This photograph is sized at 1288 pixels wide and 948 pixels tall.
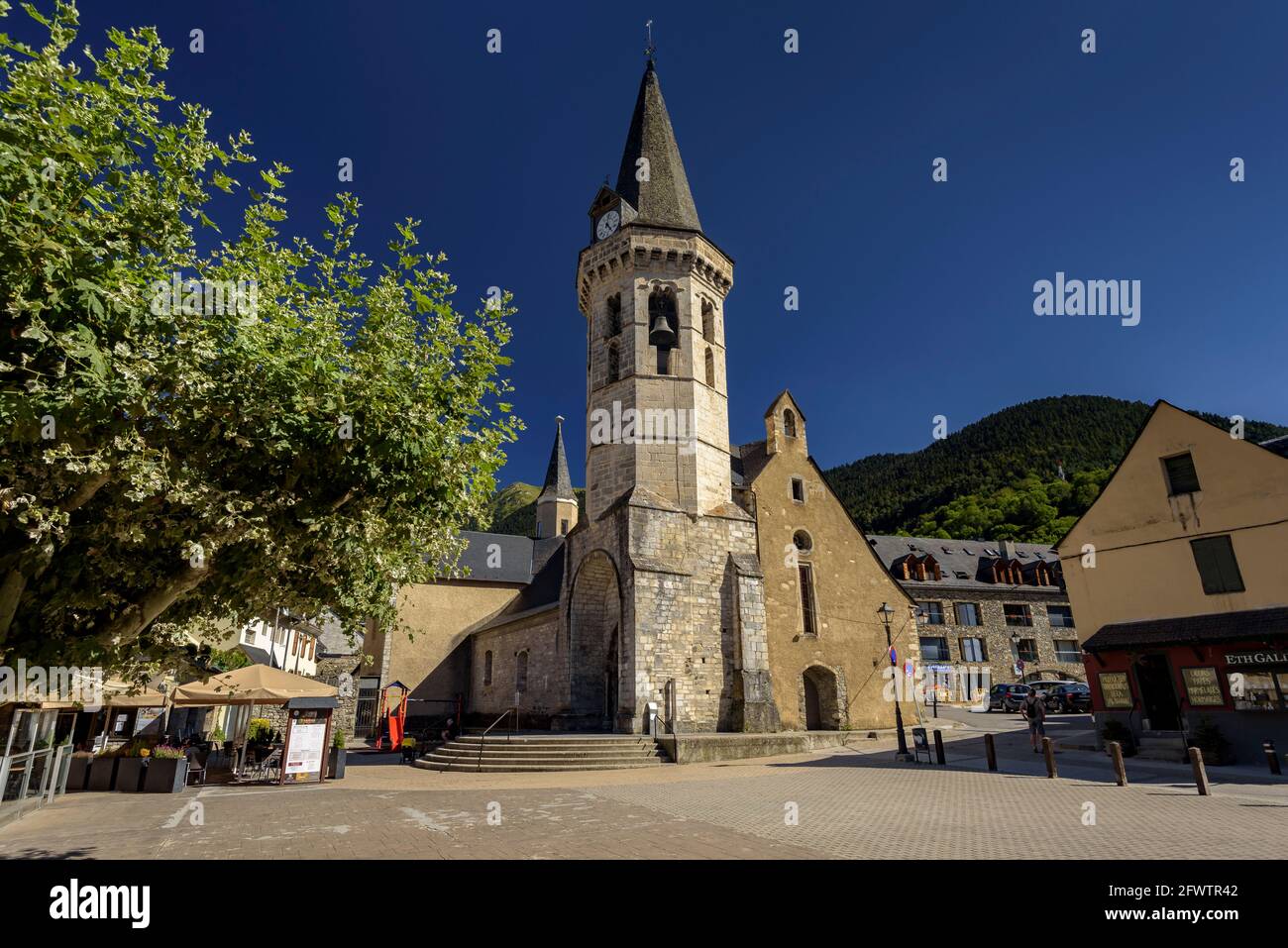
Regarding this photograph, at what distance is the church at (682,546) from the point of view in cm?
2100

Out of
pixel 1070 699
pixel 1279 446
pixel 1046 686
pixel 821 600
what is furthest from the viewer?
pixel 1046 686

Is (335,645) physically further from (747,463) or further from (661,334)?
(661,334)

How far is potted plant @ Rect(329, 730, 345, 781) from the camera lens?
1652cm

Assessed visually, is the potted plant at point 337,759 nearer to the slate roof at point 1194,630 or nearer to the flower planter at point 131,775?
the flower planter at point 131,775

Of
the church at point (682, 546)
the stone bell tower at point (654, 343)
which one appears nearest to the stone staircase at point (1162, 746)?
the church at point (682, 546)

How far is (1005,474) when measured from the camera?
297 feet

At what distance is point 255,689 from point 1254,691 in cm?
2394

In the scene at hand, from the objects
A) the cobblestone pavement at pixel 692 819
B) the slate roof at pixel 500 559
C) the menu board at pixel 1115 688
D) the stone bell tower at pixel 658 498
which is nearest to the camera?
the cobblestone pavement at pixel 692 819

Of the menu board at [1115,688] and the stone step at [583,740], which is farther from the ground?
the menu board at [1115,688]

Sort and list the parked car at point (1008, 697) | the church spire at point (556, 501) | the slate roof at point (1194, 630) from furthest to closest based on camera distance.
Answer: the church spire at point (556, 501)
the parked car at point (1008, 697)
the slate roof at point (1194, 630)

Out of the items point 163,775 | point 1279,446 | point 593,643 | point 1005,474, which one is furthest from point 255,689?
point 1005,474

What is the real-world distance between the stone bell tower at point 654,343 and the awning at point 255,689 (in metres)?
10.7

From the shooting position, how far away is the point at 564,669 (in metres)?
23.1
